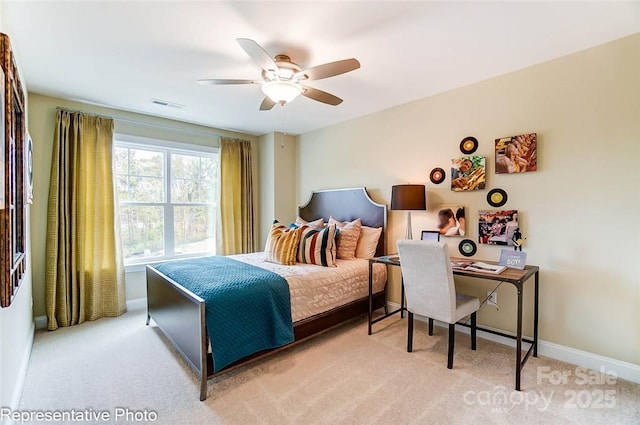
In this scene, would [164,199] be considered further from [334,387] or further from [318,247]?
[334,387]

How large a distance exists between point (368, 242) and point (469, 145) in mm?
1495

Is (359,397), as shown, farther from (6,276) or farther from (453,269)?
(6,276)

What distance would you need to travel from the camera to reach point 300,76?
7.03 feet

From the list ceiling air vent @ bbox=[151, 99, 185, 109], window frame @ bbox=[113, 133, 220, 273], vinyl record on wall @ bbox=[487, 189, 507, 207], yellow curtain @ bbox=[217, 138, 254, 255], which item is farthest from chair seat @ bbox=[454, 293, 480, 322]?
ceiling air vent @ bbox=[151, 99, 185, 109]

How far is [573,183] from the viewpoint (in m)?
2.33

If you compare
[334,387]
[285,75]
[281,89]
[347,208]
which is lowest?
[334,387]

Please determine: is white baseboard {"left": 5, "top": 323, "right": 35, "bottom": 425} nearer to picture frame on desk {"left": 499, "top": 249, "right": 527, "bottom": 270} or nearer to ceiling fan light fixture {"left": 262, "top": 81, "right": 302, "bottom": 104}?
ceiling fan light fixture {"left": 262, "top": 81, "right": 302, "bottom": 104}

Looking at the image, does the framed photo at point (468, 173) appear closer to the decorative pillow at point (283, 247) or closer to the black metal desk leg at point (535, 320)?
the black metal desk leg at point (535, 320)

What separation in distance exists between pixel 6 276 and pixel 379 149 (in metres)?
3.36

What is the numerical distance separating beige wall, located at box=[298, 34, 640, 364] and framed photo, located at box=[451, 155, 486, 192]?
0.07 metres

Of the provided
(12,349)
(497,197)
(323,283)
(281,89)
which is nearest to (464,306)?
(497,197)

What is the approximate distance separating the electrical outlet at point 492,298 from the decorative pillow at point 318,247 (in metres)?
1.50

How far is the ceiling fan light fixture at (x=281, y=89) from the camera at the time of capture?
7.20 feet

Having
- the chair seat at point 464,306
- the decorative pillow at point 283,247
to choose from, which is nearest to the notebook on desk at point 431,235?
the chair seat at point 464,306
